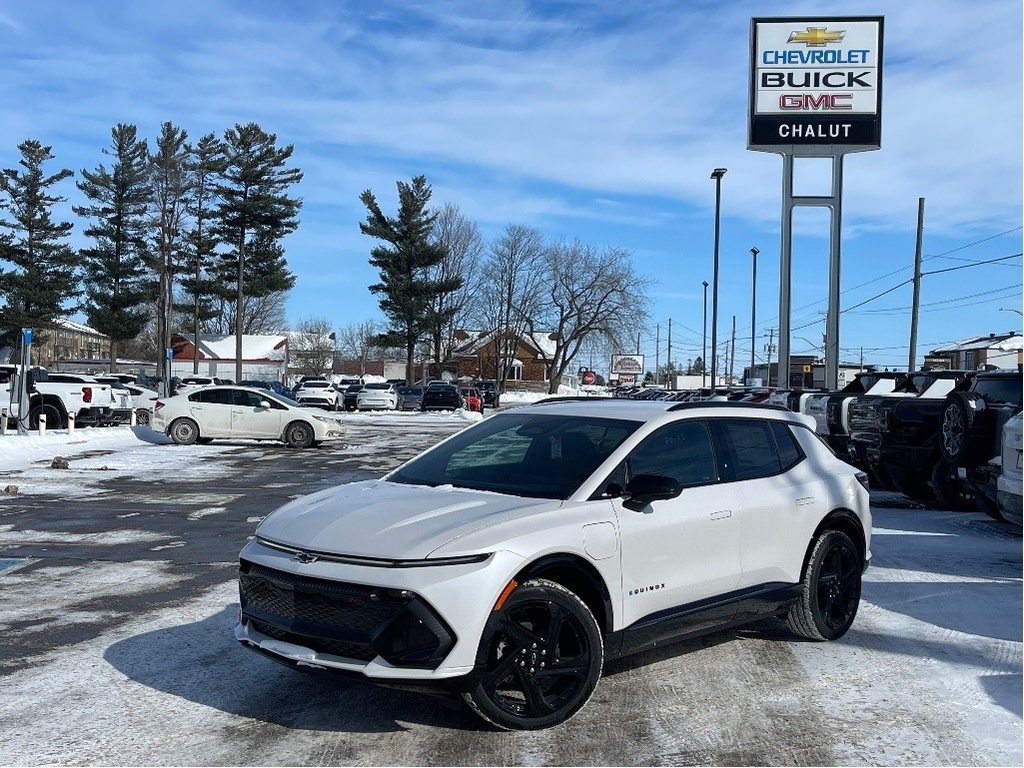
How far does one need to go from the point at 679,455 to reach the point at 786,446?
1173mm

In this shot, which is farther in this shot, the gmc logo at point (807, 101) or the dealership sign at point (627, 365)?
the dealership sign at point (627, 365)

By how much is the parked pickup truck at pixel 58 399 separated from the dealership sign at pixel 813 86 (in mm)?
21242

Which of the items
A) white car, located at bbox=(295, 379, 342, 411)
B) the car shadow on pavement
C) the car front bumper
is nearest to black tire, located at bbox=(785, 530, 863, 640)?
the car shadow on pavement

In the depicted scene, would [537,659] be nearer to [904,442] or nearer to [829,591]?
[829,591]

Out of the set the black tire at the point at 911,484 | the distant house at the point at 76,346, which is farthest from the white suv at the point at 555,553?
the distant house at the point at 76,346

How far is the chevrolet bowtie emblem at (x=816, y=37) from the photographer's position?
31.8 meters

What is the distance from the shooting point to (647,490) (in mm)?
5219

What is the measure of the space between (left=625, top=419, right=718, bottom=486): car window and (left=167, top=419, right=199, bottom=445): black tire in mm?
18894

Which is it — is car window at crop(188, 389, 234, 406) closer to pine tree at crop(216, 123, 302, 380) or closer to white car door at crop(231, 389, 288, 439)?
white car door at crop(231, 389, 288, 439)

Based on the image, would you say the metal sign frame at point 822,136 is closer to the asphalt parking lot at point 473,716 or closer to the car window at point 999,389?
the car window at point 999,389

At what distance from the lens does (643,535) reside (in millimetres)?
5277

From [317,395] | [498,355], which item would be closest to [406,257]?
[498,355]

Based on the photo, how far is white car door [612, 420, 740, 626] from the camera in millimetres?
5242

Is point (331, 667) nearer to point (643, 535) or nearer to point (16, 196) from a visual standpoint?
point (643, 535)
